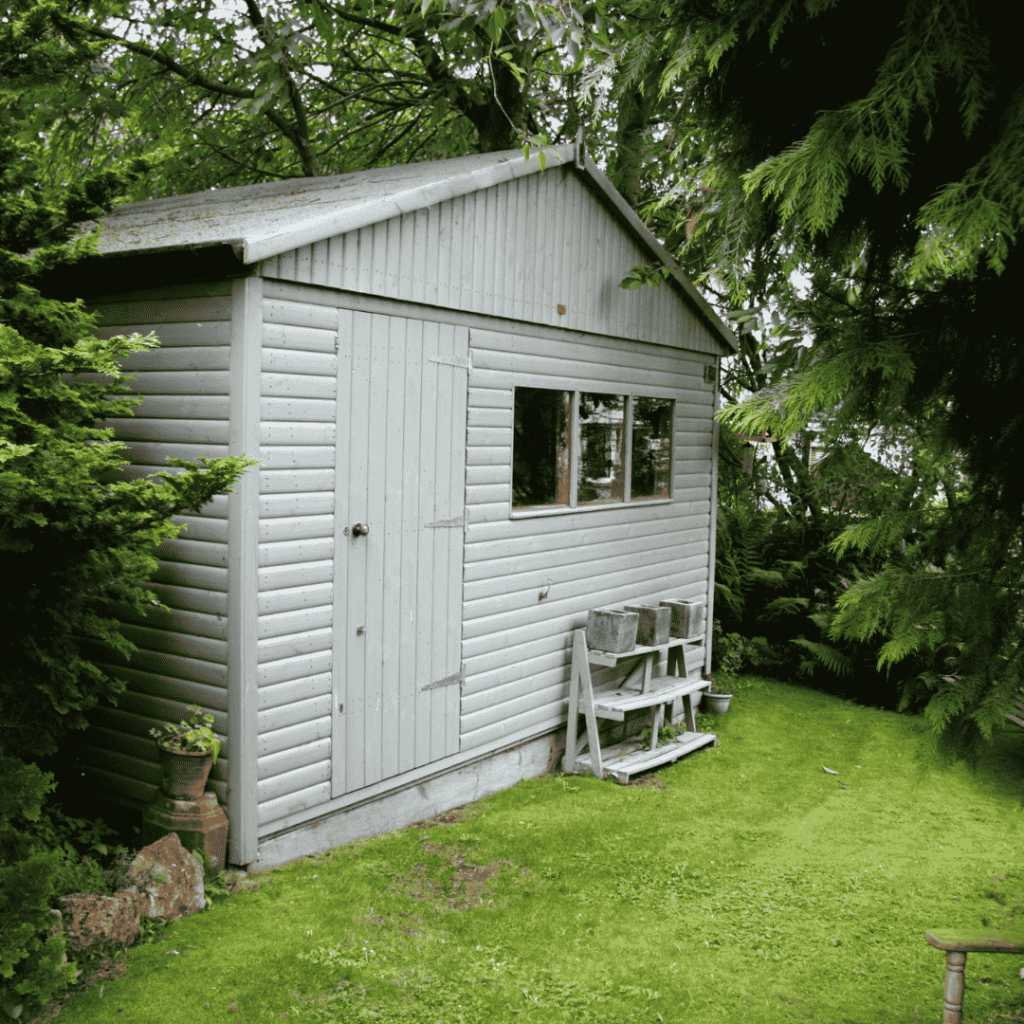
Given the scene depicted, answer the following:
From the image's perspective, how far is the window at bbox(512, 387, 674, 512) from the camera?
22.5ft

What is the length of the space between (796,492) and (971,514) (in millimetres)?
9204

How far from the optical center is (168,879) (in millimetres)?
4477

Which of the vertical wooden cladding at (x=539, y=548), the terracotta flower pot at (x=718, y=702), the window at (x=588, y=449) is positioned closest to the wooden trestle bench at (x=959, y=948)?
the vertical wooden cladding at (x=539, y=548)

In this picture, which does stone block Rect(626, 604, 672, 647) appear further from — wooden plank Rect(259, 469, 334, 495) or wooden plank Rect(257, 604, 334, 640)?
wooden plank Rect(259, 469, 334, 495)

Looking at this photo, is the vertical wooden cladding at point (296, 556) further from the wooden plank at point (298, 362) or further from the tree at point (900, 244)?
the tree at point (900, 244)

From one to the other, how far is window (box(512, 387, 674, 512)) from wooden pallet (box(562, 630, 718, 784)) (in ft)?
3.74

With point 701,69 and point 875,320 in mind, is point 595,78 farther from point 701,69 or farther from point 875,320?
point 875,320

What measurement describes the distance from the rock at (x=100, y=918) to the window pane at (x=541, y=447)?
3533mm

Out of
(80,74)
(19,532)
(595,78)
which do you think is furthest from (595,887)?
(80,74)

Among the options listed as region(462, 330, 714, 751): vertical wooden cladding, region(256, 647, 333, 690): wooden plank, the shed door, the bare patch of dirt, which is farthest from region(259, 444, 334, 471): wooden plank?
the bare patch of dirt

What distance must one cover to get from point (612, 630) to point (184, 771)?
138 inches

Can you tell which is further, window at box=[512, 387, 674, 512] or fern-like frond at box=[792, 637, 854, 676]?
fern-like frond at box=[792, 637, 854, 676]

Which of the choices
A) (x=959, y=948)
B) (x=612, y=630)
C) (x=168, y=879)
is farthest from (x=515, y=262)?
(x=959, y=948)

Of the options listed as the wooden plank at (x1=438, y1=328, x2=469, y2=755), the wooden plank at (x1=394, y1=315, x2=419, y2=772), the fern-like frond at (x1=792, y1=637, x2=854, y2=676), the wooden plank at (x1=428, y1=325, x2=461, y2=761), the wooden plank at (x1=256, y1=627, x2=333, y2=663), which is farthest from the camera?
the fern-like frond at (x1=792, y1=637, x2=854, y2=676)
